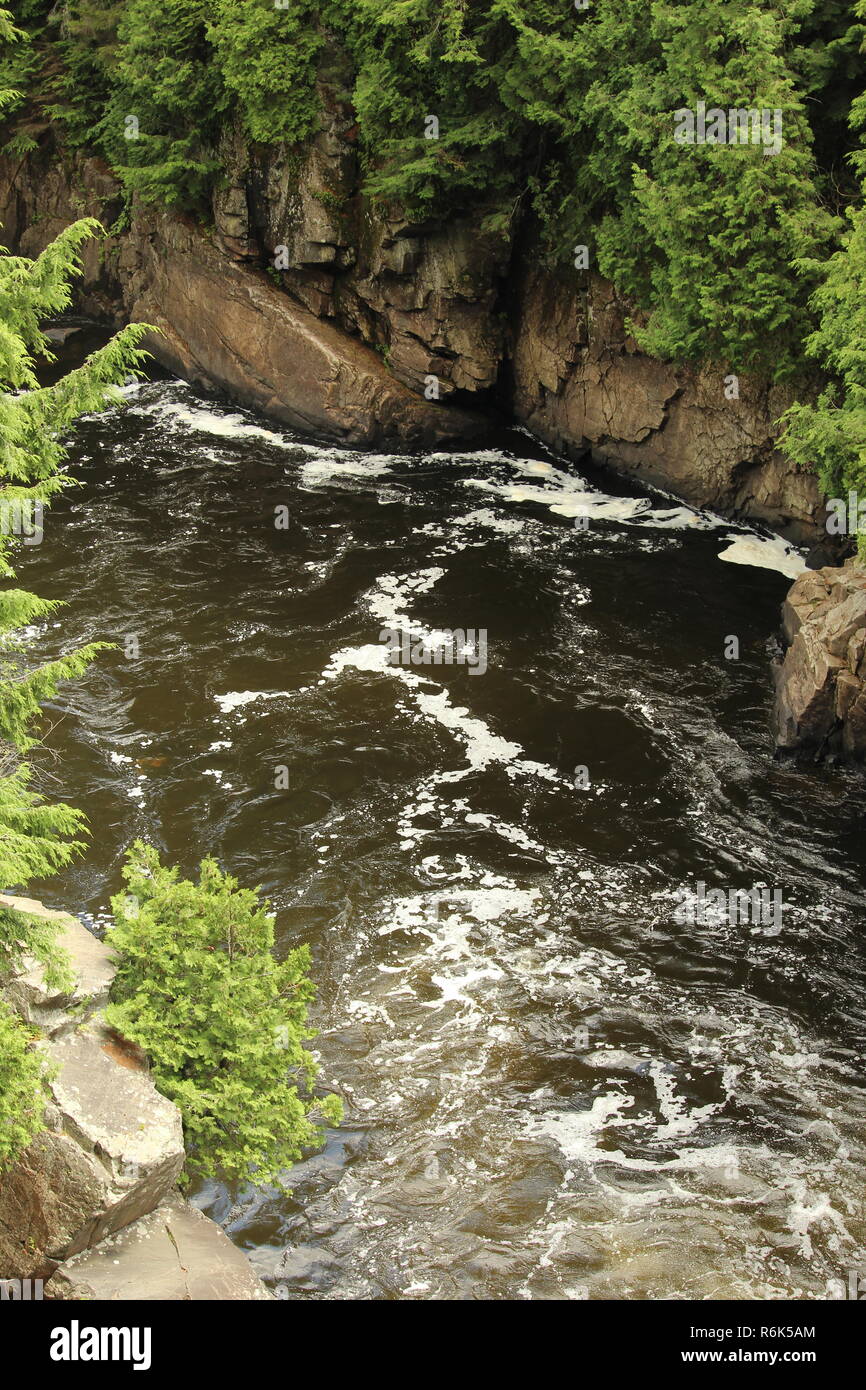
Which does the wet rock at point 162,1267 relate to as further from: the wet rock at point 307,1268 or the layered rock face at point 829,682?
the layered rock face at point 829,682

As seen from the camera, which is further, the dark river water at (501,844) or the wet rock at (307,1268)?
the dark river water at (501,844)

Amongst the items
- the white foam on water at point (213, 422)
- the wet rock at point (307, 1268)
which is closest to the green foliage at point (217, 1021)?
the wet rock at point (307, 1268)

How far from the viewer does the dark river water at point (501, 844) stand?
1010cm

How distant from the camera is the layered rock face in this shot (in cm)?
1605

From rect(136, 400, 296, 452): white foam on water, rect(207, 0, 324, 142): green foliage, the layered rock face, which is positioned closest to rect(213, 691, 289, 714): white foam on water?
the layered rock face

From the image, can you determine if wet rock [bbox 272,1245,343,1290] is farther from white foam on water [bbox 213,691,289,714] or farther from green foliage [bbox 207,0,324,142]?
green foliage [bbox 207,0,324,142]

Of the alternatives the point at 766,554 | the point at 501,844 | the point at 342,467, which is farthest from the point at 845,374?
the point at 342,467

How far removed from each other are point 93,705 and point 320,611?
4580 mm

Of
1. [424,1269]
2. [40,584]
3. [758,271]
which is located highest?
[758,271]

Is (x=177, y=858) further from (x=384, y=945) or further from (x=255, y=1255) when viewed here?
(x=255, y=1255)

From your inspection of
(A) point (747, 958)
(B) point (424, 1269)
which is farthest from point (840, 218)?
(B) point (424, 1269)

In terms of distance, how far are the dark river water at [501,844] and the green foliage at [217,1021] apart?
3.46ft

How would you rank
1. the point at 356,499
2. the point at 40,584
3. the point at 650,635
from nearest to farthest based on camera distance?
the point at 650,635
the point at 40,584
the point at 356,499

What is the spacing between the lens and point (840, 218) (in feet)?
60.3
